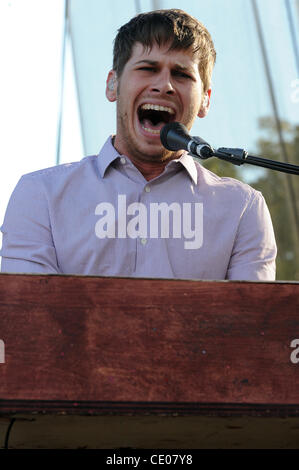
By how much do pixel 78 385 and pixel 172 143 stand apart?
0.55 meters

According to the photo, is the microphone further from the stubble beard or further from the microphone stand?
the stubble beard

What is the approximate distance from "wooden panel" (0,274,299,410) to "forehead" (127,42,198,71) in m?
0.97

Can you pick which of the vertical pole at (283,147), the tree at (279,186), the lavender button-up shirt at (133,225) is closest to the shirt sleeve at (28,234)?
the lavender button-up shirt at (133,225)

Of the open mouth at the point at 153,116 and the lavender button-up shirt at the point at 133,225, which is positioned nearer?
the lavender button-up shirt at the point at 133,225

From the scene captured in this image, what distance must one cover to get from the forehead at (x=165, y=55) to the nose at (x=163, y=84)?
0.03m

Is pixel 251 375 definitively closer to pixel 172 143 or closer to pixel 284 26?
pixel 172 143

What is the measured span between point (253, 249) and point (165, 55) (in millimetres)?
521

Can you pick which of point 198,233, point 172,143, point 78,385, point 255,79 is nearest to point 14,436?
point 78,385

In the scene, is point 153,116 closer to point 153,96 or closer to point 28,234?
point 153,96

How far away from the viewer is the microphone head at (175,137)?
1.18m

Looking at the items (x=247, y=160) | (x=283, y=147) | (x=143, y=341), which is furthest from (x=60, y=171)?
(x=283, y=147)

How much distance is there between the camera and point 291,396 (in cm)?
82

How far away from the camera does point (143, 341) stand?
807mm

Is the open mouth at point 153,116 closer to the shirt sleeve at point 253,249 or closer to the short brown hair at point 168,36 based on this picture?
the short brown hair at point 168,36
